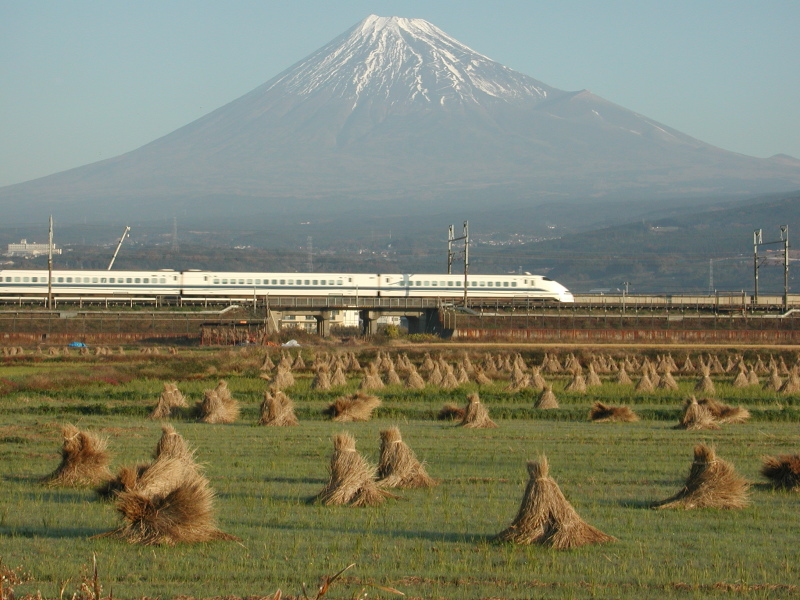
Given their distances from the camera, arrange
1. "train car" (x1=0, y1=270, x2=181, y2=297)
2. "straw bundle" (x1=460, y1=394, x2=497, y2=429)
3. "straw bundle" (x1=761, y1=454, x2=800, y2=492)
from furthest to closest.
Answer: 1. "train car" (x1=0, y1=270, x2=181, y2=297)
2. "straw bundle" (x1=460, y1=394, x2=497, y2=429)
3. "straw bundle" (x1=761, y1=454, x2=800, y2=492)

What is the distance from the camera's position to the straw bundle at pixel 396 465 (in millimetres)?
13773

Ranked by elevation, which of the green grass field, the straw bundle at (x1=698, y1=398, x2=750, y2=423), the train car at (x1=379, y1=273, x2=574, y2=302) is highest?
the train car at (x1=379, y1=273, x2=574, y2=302)

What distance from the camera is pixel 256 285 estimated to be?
249 ft

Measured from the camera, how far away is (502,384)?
33.2 m

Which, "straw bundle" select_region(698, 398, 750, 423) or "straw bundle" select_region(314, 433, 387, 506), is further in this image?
"straw bundle" select_region(698, 398, 750, 423)


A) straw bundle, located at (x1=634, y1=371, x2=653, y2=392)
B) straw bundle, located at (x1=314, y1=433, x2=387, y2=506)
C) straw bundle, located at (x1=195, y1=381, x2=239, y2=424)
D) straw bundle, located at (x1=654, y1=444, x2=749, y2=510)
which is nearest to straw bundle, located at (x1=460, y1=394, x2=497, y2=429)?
straw bundle, located at (x1=195, y1=381, x2=239, y2=424)

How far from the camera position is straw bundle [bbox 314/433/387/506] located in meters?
12.7

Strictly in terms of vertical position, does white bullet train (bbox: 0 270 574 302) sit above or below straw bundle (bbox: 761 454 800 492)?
above

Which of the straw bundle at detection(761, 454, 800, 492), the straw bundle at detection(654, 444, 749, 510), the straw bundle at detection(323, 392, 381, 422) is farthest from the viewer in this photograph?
the straw bundle at detection(323, 392, 381, 422)

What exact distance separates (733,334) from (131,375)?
37.6 meters

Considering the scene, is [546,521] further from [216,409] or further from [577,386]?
[577,386]

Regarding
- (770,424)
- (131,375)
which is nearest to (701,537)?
(770,424)

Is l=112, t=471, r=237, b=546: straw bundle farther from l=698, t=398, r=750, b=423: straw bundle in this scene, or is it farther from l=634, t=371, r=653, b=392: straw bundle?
Result: l=634, t=371, r=653, b=392: straw bundle

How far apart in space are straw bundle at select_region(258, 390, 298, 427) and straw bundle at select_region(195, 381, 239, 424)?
822 millimetres
